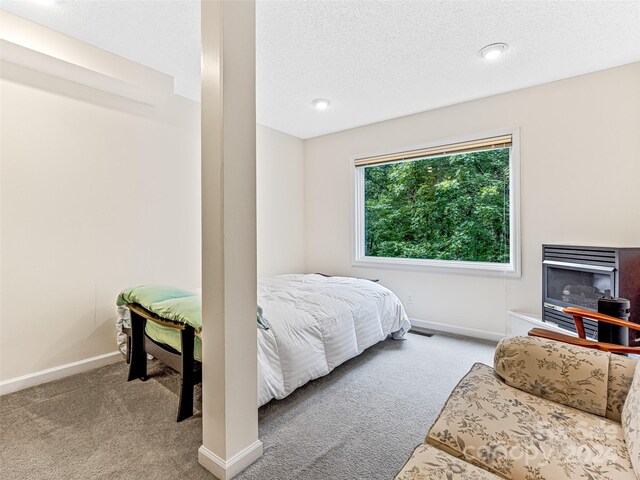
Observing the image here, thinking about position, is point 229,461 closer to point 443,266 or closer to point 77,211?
point 77,211

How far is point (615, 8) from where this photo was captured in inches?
77.6

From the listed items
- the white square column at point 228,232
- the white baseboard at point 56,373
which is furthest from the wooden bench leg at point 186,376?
the white baseboard at point 56,373

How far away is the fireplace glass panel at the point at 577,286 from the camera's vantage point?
2.53 m

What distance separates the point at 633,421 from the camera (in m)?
1.07

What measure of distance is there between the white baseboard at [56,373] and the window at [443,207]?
2.83 meters

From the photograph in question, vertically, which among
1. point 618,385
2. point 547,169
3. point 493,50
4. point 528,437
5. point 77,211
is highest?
point 493,50

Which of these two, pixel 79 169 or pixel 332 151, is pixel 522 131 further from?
pixel 79 169

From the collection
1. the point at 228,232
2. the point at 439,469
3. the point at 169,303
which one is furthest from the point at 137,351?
the point at 439,469

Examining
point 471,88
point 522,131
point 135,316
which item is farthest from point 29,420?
point 522,131

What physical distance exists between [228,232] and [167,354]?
1.17m

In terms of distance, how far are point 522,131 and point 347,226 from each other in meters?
2.17

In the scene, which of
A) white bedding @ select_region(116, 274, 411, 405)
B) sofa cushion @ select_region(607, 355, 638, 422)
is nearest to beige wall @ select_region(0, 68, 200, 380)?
white bedding @ select_region(116, 274, 411, 405)

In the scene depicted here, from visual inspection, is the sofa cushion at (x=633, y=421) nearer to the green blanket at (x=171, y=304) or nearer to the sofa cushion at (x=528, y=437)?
the sofa cushion at (x=528, y=437)

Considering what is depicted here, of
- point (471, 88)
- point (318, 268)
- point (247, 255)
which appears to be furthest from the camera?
Answer: point (318, 268)
